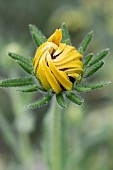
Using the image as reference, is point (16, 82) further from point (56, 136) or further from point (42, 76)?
point (56, 136)

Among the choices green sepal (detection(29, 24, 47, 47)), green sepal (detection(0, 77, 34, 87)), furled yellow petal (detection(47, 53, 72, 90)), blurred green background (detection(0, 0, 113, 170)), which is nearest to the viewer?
furled yellow petal (detection(47, 53, 72, 90))

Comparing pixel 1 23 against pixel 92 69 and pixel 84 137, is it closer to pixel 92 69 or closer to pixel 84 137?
pixel 84 137

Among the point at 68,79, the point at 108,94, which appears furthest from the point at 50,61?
the point at 108,94

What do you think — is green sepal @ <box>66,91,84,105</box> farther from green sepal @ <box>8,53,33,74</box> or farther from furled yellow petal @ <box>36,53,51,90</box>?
green sepal @ <box>8,53,33,74</box>

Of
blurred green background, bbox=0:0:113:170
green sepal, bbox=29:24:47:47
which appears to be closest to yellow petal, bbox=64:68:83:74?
green sepal, bbox=29:24:47:47

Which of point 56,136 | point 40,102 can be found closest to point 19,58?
point 40,102

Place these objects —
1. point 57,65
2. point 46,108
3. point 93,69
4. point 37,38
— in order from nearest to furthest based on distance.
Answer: point 57,65, point 93,69, point 37,38, point 46,108

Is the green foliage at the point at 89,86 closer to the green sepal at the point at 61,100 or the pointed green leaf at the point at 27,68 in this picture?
the green sepal at the point at 61,100

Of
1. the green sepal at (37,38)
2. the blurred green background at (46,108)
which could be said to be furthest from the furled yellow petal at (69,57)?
the blurred green background at (46,108)

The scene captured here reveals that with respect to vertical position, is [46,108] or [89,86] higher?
[46,108]
